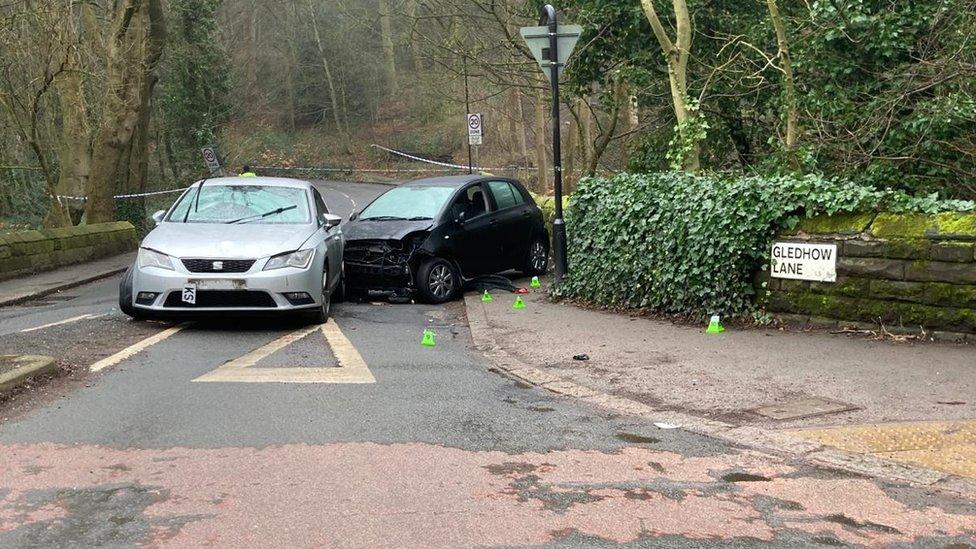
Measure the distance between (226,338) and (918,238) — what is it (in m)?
6.56

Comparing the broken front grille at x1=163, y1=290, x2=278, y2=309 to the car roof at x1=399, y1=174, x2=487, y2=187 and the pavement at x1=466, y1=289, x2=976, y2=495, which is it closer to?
the pavement at x1=466, y1=289, x2=976, y2=495

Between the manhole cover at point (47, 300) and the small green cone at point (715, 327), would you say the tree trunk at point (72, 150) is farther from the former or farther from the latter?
the small green cone at point (715, 327)

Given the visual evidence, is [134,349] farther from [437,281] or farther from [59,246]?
[59,246]

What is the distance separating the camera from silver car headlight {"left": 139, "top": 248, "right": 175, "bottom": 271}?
32.2 ft

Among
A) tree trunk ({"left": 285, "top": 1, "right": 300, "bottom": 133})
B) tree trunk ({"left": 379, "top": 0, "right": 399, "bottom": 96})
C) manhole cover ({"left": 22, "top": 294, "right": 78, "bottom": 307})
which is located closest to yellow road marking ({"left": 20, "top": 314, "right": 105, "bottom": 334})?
manhole cover ({"left": 22, "top": 294, "right": 78, "bottom": 307})

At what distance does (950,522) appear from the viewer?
15.0ft

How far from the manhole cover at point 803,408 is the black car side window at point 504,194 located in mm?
8211

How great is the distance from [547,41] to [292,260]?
443 centimetres

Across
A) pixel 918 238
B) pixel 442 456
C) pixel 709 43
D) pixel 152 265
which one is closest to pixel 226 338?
pixel 152 265

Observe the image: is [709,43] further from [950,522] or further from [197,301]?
[950,522]

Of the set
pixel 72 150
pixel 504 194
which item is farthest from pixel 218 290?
pixel 72 150

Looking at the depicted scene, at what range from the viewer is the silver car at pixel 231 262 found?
9711mm

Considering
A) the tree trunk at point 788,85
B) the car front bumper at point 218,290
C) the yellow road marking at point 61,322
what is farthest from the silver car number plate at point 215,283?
the tree trunk at point 788,85

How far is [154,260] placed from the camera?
9.91m
